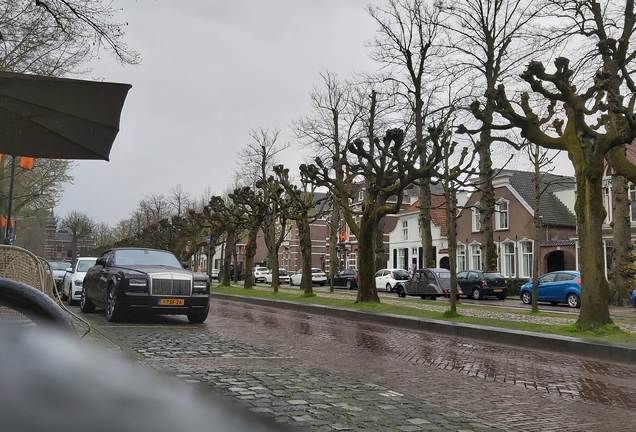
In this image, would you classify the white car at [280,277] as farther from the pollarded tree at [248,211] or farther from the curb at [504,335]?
the curb at [504,335]

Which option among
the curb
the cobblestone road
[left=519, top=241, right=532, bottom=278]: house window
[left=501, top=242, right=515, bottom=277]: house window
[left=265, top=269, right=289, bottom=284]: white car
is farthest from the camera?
[left=265, top=269, right=289, bottom=284]: white car

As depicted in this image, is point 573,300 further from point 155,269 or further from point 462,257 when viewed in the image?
point 462,257

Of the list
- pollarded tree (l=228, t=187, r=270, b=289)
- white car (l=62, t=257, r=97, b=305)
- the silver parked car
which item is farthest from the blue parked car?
white car (l=62, t=257, r=97, b=305)

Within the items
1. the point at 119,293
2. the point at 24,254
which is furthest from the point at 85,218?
the point at 24,254

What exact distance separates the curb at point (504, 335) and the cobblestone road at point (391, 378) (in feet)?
1.58

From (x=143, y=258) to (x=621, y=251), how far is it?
19.3 metres

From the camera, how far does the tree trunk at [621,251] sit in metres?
24.3

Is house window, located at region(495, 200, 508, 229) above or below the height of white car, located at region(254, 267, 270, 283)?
above

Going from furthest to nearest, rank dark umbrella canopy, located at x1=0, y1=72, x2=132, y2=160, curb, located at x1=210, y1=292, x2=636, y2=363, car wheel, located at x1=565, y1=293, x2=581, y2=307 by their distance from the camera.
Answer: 1. car wheel, located at x1=565, y1=293, x2=581, y2=307
2. curb, located at x1=210, y1=292, x2=636, y2=363
3. dark umbrella canopy, located at x1=0, y1=72, x2=132, y2=160

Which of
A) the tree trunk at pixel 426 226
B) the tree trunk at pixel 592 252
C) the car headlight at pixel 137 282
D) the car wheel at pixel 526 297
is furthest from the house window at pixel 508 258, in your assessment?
the car headlight at pixel 137 282

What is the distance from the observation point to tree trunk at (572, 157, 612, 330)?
40.4ft

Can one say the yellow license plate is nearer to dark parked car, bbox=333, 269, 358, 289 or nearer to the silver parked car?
the silver parked car

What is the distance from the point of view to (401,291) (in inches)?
1388

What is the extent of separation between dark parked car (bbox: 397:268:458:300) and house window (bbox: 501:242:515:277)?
16423 mm
